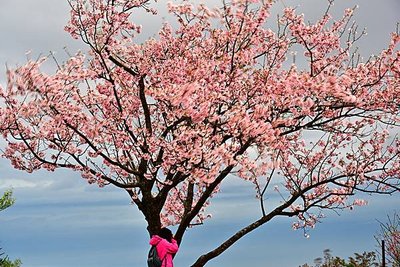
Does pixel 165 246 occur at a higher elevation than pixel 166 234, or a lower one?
lower

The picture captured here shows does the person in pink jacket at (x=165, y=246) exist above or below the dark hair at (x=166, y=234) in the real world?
below

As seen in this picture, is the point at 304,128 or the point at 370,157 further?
the point at 370,157

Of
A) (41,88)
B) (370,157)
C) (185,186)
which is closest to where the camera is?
(41,88)

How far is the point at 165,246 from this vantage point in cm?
1035

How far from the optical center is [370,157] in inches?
494

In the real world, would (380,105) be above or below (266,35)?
below

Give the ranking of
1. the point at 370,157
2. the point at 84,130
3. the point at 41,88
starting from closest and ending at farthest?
the point at 41,88
the point at 84,130
the point at 370,157

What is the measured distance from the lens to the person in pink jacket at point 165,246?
33.9 feet

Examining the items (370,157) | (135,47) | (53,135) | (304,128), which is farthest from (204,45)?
(370,157)

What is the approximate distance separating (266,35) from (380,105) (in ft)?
8.31

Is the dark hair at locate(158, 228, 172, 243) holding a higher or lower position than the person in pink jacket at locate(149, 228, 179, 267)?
higher

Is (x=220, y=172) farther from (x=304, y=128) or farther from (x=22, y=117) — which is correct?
(x=22, y=117)

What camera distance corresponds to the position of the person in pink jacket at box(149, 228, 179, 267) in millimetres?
10340

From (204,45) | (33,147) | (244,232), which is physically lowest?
(244,232)
